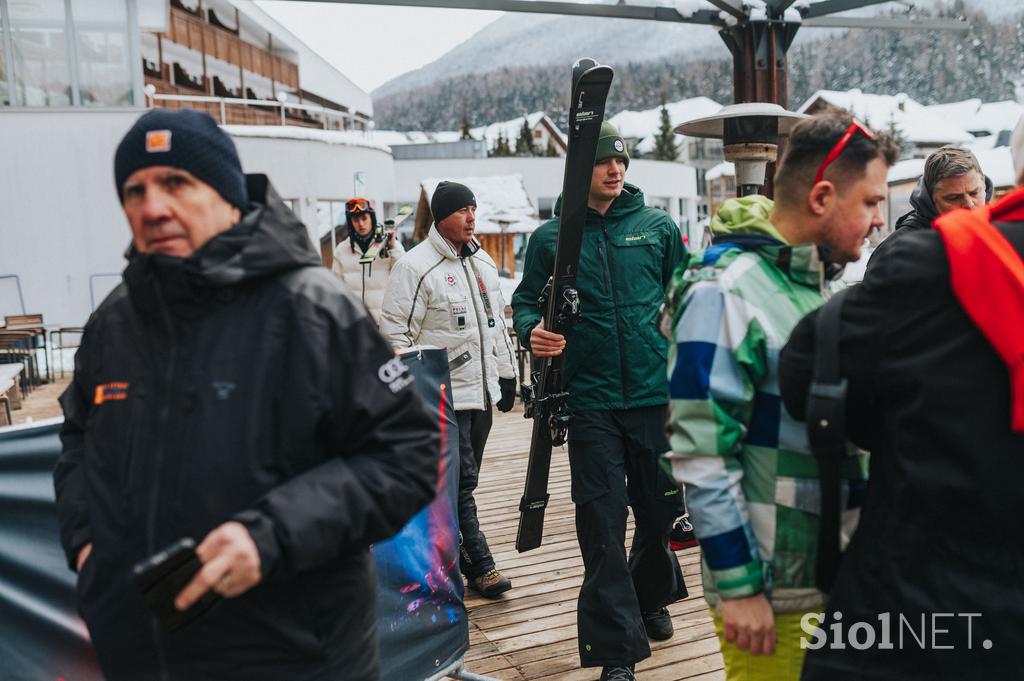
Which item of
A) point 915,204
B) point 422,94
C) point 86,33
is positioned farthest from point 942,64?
point 915,204

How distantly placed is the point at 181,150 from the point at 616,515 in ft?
7.46

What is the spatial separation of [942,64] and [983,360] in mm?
118627

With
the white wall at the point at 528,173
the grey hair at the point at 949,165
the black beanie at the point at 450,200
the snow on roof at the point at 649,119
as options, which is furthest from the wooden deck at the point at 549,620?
the snow on roof at the point at 649,119

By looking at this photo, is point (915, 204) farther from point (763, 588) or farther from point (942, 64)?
point (942, 64)

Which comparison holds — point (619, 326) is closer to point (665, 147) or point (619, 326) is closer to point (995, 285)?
point (995, 285)

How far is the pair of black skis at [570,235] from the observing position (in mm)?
Result: 3332

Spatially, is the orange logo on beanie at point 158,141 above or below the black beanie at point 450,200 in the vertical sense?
below

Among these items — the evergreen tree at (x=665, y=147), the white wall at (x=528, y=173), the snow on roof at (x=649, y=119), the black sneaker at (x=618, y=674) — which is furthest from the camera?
the snow on roof at (x=649, y=119)

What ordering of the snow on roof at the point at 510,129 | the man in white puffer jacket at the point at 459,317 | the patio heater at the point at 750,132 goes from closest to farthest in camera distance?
the man in white puffer jacket at the point at 459,317 → the patio heater at the point at 750,132 → the snow on roof at the point at 510,129

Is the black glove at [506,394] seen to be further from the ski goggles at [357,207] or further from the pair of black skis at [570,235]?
the ski goggles at [357,207]

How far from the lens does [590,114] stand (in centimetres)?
334

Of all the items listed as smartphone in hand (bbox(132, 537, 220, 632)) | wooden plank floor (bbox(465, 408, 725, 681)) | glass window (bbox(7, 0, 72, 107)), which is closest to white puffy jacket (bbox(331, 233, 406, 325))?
wooden plank floor (bbox(465, 408, 725, 681))

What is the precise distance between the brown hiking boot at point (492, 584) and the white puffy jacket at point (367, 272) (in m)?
3.54

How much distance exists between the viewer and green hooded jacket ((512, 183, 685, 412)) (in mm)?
3420
